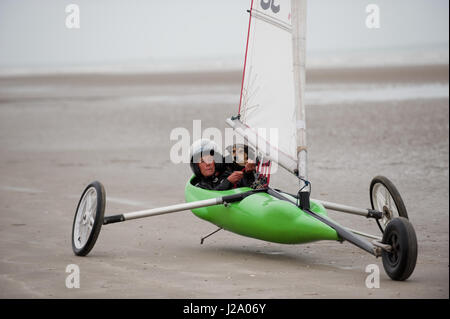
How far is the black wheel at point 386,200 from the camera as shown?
9.18 metres

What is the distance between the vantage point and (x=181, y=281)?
Result: 24.8 feet

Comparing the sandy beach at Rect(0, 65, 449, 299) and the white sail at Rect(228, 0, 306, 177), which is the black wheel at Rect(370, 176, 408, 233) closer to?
the sandy beach at Rect(0, 65, 449, 299)

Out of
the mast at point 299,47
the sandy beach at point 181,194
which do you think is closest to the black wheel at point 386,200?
the sandy beach at point 181,194

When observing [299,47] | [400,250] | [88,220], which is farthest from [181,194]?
[400,250]

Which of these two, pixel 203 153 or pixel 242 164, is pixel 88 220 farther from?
pixel 242 164

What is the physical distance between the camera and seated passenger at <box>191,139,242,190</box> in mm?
9430

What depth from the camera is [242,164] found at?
9.30 metres

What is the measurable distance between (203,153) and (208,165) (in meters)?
0.16

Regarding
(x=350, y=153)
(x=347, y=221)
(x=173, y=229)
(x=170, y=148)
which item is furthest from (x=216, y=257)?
(x=170, y=148)

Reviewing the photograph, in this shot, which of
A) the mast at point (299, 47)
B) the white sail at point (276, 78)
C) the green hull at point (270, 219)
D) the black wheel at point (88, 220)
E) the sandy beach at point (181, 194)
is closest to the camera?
the sandy beach at point (181, 194)

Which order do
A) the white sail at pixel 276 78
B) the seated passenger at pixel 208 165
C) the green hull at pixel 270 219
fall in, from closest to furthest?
the green hull at pixel 270 219 < the white sail at pixel 276 78 < the seated passenger at pixel 208 165

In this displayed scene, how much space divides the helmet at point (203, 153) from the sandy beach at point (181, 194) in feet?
3.04

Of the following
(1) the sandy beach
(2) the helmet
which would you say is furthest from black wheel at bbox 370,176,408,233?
(2) the helmet

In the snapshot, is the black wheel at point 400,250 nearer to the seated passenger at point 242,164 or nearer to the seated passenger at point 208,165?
the seated passenger at point 242,164
